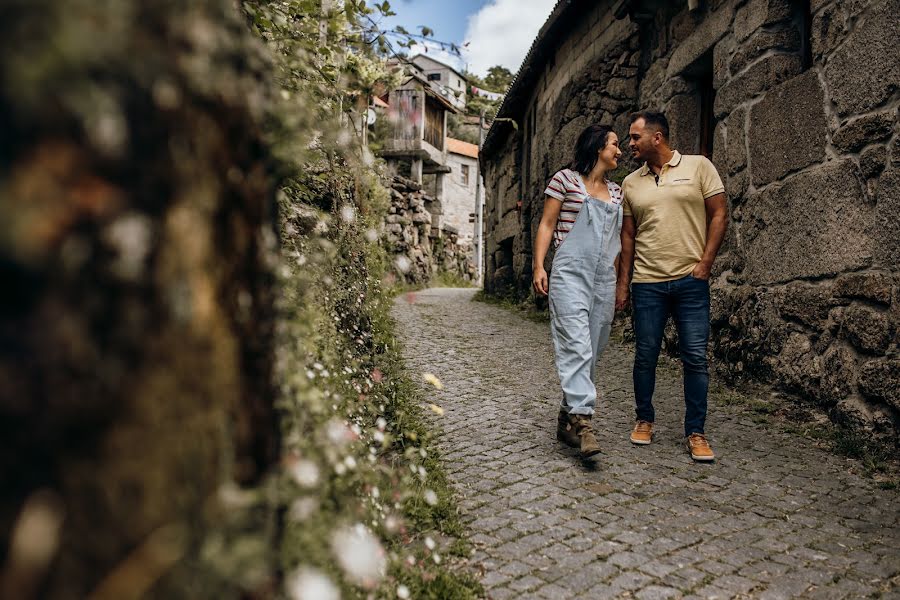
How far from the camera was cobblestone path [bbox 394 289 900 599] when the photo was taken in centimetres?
234

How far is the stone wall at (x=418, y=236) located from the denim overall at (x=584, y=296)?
11.4m

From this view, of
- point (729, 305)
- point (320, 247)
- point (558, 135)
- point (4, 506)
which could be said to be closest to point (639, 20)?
point (558, 135)

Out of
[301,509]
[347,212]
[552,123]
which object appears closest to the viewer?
[301,509]

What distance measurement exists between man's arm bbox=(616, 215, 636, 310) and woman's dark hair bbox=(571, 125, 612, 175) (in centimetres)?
36

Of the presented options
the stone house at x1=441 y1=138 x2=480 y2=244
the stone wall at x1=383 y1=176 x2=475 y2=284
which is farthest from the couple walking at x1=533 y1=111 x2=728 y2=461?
the stone house at x1=441 y1=138 x2=480 y2=244

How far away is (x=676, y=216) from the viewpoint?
359 cm

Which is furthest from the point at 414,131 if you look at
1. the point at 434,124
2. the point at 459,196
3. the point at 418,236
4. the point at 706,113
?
the point at 706,113

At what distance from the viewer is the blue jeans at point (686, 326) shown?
3562 mm

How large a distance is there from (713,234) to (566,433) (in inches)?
49.6

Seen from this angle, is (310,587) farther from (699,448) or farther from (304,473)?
(699,448)

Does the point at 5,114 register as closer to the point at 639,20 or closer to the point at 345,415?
the point at 345,415

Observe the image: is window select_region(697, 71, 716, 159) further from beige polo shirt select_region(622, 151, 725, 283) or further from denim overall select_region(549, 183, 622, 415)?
denim overall select_region(549, 183, 622, 415)

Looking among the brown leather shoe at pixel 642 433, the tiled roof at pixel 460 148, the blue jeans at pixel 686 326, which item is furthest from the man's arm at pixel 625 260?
the tiled roof at pixel 460 148

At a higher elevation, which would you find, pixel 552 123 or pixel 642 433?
pixel 552 123
